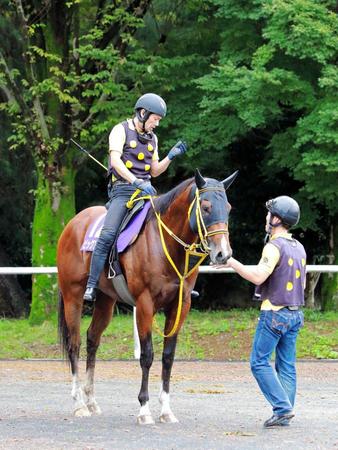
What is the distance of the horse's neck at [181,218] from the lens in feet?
31.8

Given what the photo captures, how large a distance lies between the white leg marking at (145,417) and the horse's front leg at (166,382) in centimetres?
16

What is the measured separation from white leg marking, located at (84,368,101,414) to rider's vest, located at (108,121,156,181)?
6.81 feet

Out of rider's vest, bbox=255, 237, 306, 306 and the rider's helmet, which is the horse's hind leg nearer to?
the rider's helmet

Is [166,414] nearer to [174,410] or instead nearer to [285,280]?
[174,410]

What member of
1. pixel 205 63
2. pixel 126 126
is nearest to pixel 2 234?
pixel 205 63

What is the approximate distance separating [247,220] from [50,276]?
823 centimetres

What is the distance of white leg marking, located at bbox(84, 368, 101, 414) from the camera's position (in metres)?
10.4

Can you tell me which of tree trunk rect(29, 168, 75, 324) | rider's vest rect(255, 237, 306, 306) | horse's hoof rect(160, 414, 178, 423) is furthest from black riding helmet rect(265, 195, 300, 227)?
tree trunk rect(29, 168, 75, 324)

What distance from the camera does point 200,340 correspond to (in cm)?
1684

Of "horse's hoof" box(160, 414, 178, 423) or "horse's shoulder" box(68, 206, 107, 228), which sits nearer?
"horse's hoof" box(160, 414, 178, 423)

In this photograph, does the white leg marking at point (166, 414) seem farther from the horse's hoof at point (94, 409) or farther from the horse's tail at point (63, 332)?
the horse's tail at point (63, 332)

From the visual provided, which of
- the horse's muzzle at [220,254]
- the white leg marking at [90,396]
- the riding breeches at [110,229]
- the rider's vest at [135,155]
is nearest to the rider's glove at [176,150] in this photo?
the rider's vest at [135,155]

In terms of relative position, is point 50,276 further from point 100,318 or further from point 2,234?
point 100,318

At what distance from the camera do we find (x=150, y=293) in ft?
32.2
